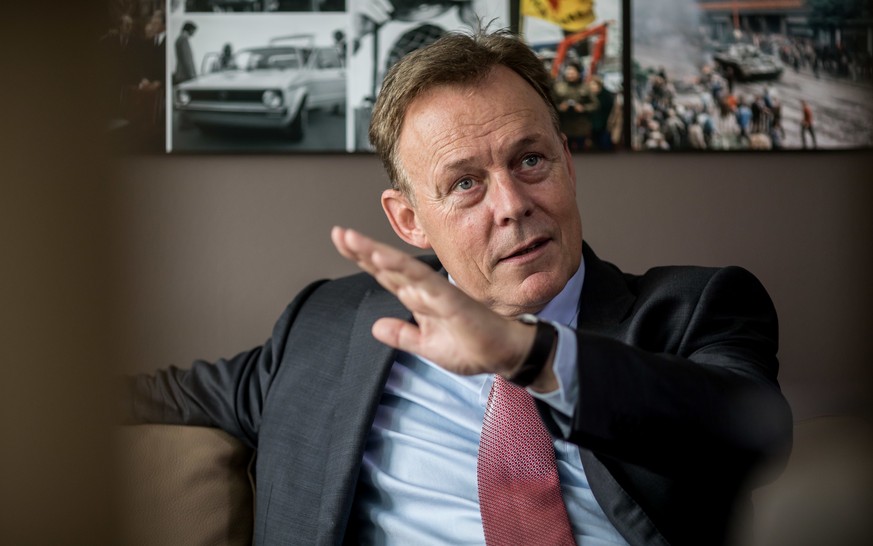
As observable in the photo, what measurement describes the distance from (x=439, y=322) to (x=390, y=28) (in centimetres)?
127

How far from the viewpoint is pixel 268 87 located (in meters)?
1.93

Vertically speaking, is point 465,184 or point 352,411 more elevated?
point 465,184

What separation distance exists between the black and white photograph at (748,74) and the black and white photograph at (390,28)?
377 mm

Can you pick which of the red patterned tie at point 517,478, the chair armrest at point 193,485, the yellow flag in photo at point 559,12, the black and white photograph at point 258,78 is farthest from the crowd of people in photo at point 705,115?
the chair armrest at point 193,485

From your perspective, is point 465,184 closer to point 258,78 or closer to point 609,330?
point 609,330

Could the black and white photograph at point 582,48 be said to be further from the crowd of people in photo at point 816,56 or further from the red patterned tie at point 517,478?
the red patterned tie at point 517,478

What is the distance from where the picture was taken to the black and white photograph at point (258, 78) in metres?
1.92

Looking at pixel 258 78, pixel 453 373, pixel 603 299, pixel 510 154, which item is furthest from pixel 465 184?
pixel 258 78

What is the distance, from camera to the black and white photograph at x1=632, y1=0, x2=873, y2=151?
1925 mm

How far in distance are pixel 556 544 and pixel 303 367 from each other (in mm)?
595

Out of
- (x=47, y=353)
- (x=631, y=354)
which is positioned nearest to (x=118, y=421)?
(x=47, y=353)

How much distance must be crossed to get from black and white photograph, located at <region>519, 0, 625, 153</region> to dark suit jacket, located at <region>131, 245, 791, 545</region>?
1.92 feet

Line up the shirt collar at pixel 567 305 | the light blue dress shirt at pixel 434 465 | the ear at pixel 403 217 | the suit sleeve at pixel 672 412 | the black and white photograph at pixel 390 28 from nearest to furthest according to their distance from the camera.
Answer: the suit sleeve at pixel 672 412, the light blue dress shirt at pixel 434 465, the shirt collar at pixel 567 305, the ear at pixel 403 217, the black and white photograph at pixel 390 28

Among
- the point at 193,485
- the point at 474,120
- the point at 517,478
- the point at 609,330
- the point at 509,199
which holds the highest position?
the point at 474,120
